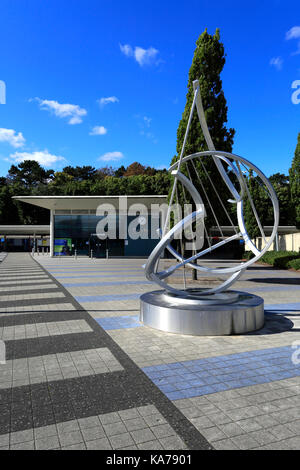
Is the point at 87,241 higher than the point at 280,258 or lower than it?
higher

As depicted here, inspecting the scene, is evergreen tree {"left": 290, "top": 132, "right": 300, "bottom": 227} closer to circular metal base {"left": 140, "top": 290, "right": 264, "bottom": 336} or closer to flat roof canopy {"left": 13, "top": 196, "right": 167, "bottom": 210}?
flat roof canopy {"left": 13, "top": 196, "right": 167, "bottom": 210}

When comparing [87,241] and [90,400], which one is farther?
[87,241]

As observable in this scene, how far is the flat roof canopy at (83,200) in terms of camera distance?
33.1 m

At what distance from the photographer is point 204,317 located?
24.3 ft

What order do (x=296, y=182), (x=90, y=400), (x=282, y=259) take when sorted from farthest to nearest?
(x=282, y=259), (x=296, y=182), (x=90, y=400)

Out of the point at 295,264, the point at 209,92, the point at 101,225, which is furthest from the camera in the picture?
the point at 101,225

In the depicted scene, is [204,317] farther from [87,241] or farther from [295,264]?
[87,241]

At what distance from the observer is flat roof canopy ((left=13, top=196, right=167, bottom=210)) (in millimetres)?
33062

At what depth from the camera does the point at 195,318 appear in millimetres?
7418

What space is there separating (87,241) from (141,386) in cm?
3326

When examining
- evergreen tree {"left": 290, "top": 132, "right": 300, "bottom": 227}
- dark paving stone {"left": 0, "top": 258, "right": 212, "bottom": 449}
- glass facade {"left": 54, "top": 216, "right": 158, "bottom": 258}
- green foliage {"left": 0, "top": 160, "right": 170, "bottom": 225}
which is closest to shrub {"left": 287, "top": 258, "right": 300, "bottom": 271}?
evergreen tree {"left": 290, "top": 132, "right": 300, "bottom": 227}

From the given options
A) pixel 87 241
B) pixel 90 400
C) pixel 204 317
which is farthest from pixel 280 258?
pixel 90 400

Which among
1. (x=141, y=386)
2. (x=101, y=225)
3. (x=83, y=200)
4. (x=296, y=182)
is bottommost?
(x=141, y=386)
